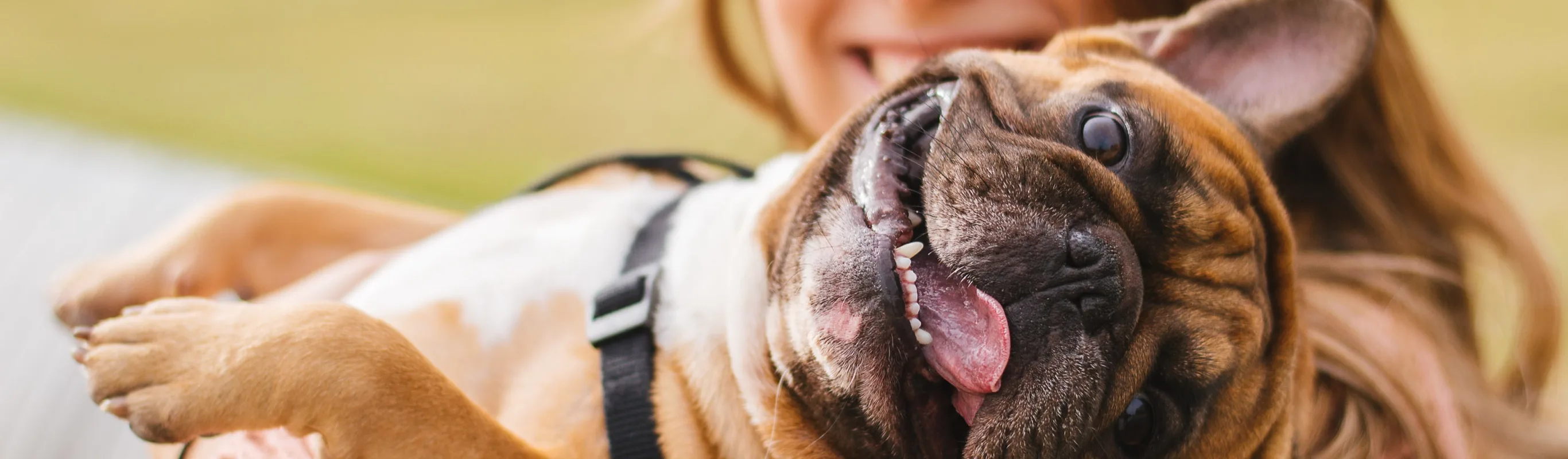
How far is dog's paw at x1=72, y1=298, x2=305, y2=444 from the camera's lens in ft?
4.71

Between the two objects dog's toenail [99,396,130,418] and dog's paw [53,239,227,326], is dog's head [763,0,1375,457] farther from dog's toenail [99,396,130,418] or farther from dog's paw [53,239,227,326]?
dog's paw [53,239,227,326]

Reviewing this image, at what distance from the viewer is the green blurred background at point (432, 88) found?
17.4 ft

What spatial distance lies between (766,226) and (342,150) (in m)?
4.38

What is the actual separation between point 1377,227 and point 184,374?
2547 mm

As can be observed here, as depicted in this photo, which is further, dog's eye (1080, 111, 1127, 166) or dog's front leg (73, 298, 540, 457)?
dog's eye (1080, 111, 1127, 166)

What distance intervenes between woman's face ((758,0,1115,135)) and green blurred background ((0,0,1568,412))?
1.64m

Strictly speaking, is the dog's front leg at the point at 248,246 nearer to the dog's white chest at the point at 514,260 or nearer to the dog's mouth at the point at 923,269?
the dog's white chest at the point at 514,260

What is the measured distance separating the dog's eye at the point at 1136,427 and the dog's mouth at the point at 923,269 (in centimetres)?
21

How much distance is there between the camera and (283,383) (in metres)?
1.47

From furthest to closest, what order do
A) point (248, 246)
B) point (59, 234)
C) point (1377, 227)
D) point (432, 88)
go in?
1. point (432, 88)
2. point (59, 234)
3. point (1377, 227)
4. point (248, 246)

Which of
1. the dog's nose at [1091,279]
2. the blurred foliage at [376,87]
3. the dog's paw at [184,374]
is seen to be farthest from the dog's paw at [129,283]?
the blurred foliage at [376,87]

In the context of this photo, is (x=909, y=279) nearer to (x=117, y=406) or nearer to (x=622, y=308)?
(x=622, y=308)

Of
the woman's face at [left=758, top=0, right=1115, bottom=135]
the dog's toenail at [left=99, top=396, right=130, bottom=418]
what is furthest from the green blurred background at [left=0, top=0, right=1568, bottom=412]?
the dog's toenail at [left=99, top=396, right=130, bottom=418]

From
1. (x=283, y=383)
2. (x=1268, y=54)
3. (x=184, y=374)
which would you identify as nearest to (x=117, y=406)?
(x=184, y=374)
